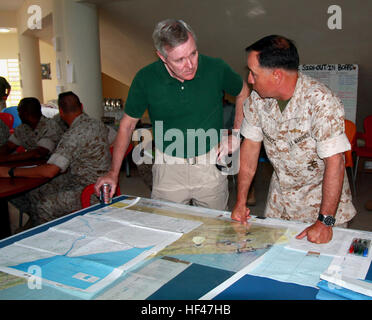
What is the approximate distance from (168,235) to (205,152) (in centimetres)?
73

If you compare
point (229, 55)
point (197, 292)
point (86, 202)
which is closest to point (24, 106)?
point (86, 202)

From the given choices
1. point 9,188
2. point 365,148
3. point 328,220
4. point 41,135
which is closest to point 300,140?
point 328,220

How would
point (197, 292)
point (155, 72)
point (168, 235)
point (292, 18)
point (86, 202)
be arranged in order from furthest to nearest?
point (292, 18)
point (86, 202)
point (155, 72)
point (168, 235)
point (197, 292)

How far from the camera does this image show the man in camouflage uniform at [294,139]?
1378 millimetres

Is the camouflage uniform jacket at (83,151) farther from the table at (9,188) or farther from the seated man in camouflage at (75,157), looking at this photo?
the table at (9,188)

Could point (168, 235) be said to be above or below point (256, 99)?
below

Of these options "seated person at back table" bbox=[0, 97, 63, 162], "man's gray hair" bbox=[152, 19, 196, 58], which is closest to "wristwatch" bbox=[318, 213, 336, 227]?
"man's gray hair" bbox=[152, 19, 196, 58]

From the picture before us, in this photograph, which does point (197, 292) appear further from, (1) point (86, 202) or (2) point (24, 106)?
(2) point (24, 106)

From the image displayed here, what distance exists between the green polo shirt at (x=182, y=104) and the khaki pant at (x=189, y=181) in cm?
6

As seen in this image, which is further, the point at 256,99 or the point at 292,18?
the point at 292,18

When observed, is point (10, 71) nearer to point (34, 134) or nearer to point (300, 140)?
point (34, 134)

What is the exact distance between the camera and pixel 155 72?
1910 mm

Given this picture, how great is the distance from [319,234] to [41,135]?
268 cm
